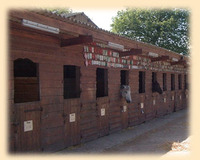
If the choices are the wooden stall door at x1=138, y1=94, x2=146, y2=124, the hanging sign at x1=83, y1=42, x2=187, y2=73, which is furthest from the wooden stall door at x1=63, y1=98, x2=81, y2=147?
the wooden stall door at x1=138, y1=94, x2=146, y2=124

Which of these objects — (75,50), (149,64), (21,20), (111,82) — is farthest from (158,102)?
(21,20)

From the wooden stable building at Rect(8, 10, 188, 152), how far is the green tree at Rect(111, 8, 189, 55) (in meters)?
19.9

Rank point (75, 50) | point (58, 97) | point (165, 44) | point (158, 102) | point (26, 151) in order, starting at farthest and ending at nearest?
point (165, 44), point (158, 102), point (75, 50), point (58, 97), point (26, 151)

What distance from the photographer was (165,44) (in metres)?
32.4

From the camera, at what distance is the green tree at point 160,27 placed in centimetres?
3192

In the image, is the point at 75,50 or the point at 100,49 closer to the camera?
the point at 75,50

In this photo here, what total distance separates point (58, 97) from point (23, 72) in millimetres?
1895

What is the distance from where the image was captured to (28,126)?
6438 mm

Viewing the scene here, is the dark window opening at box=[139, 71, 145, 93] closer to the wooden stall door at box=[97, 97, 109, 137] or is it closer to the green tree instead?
the wooden stall door at box=[97, 97, 109, 137]

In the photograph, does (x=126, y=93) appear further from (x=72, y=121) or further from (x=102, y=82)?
(x=72, y=121)

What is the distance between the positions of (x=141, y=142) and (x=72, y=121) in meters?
2.47

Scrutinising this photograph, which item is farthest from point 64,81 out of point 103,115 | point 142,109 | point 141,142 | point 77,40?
point 142,109

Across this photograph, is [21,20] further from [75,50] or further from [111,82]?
[111,82]

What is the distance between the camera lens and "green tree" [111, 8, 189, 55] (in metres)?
31.9
